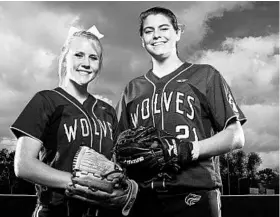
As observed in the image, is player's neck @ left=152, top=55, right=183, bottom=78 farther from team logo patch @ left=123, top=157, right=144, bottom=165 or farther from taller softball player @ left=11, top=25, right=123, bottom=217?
team logo patch @ left=123, top=157, right=144, bottom=165

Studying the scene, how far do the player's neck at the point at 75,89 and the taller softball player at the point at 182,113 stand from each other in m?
0.29

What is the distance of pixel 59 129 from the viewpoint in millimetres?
2371

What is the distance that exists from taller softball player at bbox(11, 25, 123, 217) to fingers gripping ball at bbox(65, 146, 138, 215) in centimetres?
8

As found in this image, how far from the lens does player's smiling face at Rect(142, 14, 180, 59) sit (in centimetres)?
257

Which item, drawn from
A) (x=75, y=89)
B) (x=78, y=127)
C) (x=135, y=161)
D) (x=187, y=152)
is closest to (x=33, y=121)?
(x=78, y=127)

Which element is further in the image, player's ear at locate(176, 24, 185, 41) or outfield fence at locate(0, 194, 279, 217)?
outfield fence at locate(0, 194, 279, 217)

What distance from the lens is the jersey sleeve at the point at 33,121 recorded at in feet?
7.51

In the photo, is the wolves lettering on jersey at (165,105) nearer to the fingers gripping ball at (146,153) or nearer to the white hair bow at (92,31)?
the fingers gripping ball at (146,153)

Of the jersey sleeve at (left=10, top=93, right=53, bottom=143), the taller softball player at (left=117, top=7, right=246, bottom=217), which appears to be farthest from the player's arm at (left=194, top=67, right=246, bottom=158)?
the jersey sleeve at (left=10, top=93, right=53, bottom=143)

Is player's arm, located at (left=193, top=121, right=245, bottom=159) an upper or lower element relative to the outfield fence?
upper

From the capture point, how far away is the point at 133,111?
2613 millimetres

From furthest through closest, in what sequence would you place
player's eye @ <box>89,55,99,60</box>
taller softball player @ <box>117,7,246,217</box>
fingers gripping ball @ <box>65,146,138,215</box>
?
player's eye @ <box>89,55,99,60</box> → taller softball player @ <box>117,7,246,217</box> → fingers gripping ball @ <box>65,146,138,215</box>

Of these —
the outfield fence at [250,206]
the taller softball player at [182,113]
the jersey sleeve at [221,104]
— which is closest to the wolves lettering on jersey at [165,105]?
the taller softball player at [182,113]

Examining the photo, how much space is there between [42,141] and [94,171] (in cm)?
41
